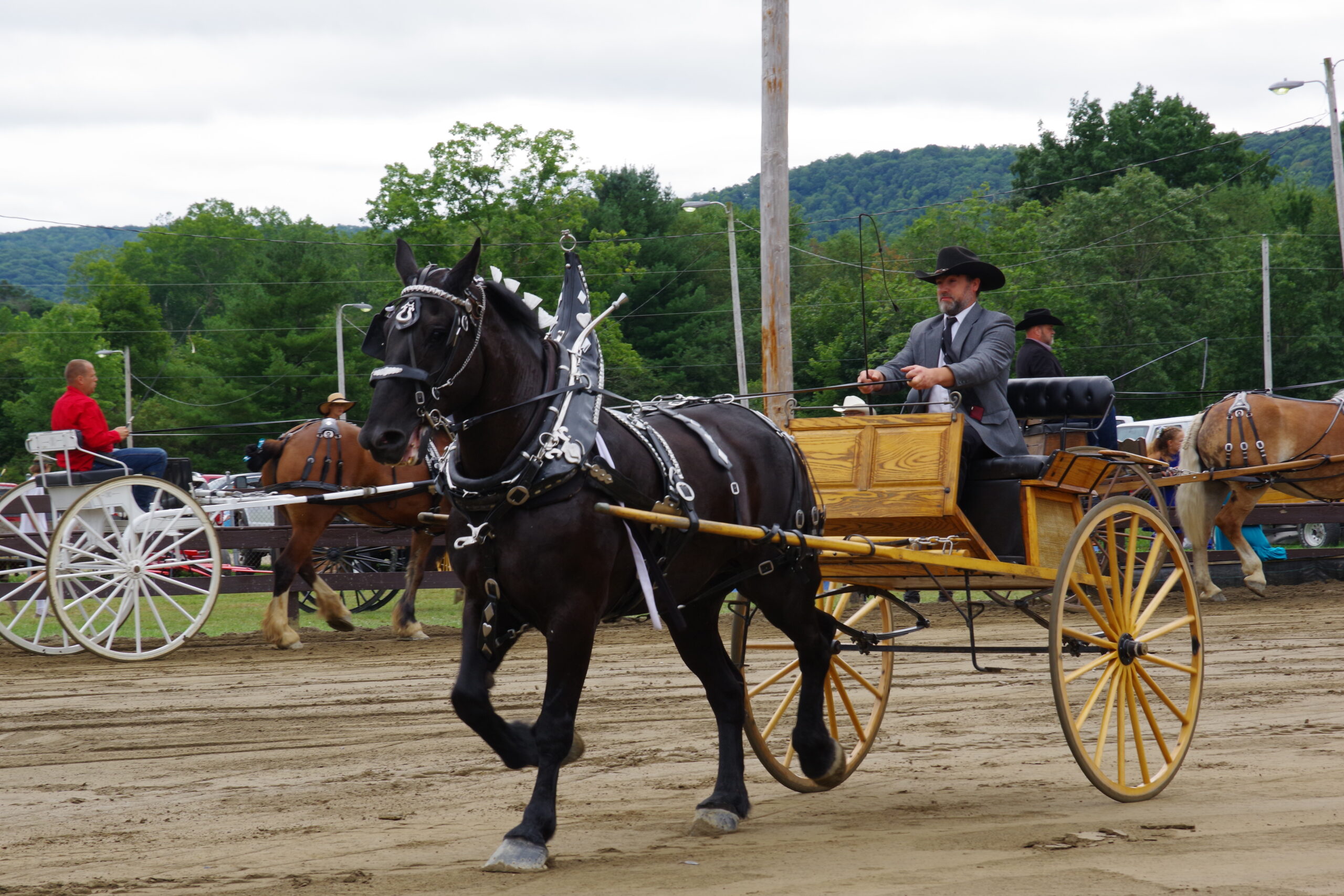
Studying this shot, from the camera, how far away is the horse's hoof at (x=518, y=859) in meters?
4.86

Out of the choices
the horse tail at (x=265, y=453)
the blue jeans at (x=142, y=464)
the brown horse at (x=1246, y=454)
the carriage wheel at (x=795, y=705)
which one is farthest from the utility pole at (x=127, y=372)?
the carriage wheel at (x=795, y=705)

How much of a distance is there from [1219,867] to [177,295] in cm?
7133

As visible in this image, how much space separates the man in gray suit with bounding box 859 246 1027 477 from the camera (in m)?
6.58

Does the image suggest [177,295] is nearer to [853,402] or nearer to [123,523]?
[123,523]

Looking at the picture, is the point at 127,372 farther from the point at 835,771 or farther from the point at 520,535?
the point at 520,535

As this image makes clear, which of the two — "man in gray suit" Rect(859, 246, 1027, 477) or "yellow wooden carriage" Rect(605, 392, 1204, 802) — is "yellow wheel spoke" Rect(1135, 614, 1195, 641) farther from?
"man in gray suit" Rect(859, 246, 1027, 477)

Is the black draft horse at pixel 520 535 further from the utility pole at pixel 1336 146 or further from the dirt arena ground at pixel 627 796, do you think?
the utility pole at pixel 1336 146

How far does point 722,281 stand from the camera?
61.6 m

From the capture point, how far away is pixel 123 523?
11688 millimetres

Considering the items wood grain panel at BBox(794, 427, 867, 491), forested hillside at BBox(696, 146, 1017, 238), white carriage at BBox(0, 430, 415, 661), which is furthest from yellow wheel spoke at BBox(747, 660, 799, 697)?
forested hillside at BBox(696, 146, 1017, 238)

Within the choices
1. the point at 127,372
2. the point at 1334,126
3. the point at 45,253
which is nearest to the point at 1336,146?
the point at 1334,126

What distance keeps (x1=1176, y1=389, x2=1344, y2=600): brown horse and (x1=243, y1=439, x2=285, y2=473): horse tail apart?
9445mm

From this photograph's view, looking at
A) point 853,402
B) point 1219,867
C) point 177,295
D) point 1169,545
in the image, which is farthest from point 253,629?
point 177,295

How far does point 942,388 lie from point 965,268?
28.1 inches
